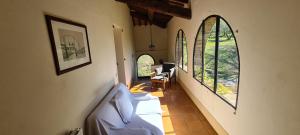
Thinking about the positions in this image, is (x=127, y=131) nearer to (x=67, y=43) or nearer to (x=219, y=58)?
(x=67, y=43)

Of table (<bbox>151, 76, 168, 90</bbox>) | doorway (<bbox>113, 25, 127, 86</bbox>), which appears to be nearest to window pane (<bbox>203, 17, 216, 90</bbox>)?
table (<bbox>151, 76, 168, 90</bbox>)

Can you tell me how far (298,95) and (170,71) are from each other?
3.88 meters

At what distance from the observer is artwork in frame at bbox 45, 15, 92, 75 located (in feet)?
3.90

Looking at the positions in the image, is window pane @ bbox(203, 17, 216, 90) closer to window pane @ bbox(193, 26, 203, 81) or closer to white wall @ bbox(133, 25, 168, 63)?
window pane @ bbox(193, 26, 203, 81)

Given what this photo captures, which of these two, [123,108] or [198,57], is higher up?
[198,57]

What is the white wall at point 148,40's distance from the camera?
272 inches

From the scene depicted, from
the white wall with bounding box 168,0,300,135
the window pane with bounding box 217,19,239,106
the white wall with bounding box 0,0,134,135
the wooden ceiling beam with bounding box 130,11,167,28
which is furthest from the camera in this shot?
the wooden ceiling beam with bounding box 130,11,167,28

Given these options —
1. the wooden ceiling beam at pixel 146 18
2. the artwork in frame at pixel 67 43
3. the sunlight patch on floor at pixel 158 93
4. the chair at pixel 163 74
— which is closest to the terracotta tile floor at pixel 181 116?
the sunlight patch on floor at pixel 158 93

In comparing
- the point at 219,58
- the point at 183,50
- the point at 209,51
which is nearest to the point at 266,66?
the point at 219,58

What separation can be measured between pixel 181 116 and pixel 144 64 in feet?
14.5

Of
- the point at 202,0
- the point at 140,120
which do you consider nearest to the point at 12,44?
the point at 140,120

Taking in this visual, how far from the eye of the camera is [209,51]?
2.58 meters

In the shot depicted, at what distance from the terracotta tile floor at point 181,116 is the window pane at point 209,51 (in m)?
0.71

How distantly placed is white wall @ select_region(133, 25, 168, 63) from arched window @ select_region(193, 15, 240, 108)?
4031mm
